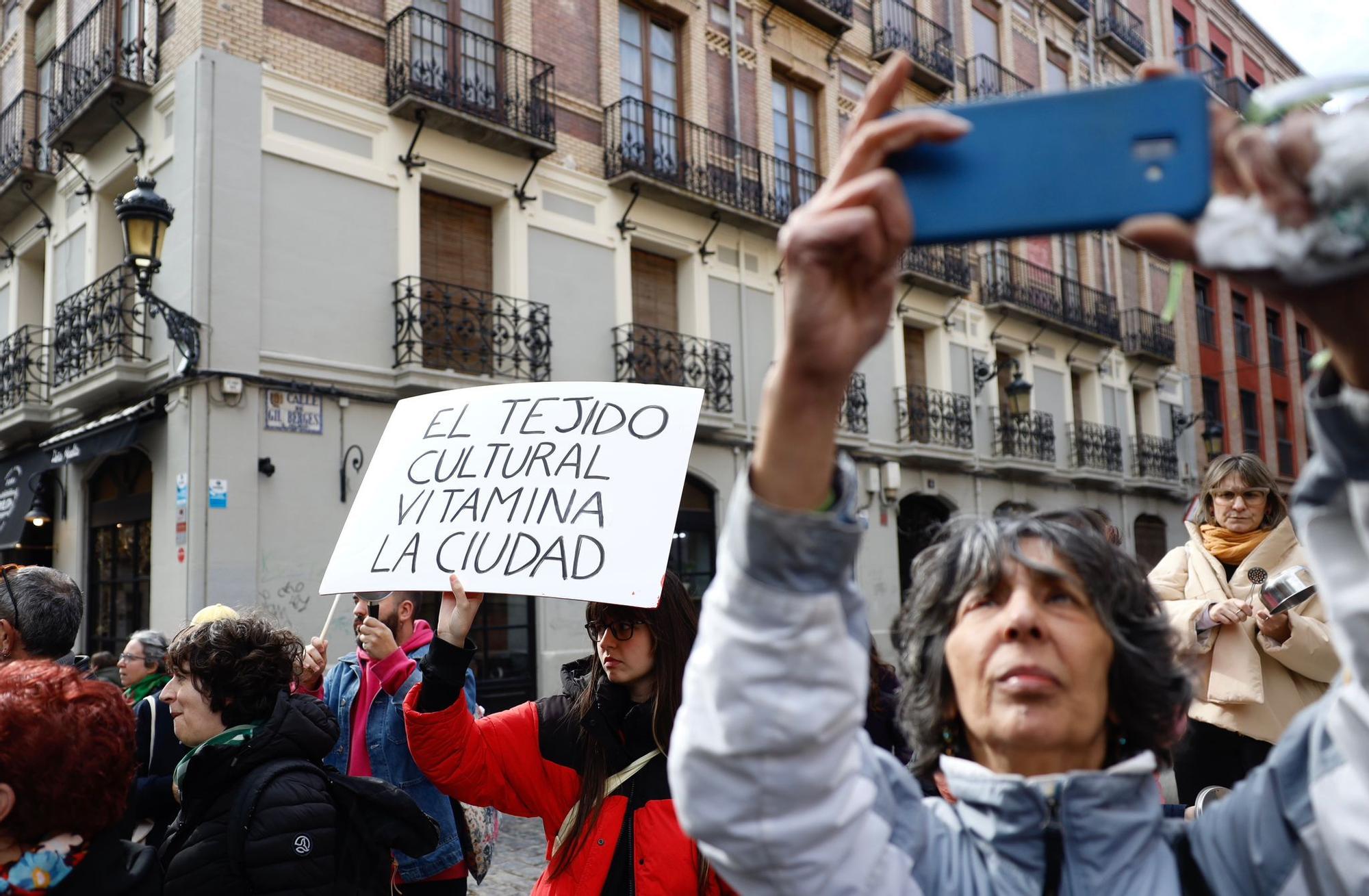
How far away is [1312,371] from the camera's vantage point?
1033mm

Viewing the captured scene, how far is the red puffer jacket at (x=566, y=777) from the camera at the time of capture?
8.27 ft

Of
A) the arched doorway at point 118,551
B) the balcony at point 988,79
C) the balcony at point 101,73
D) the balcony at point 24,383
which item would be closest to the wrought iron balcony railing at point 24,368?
the balcony at point 24,383

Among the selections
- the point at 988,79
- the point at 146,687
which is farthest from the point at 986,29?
the point at 146,687

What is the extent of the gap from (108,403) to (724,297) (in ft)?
25.0

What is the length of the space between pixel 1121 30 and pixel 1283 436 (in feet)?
39.3

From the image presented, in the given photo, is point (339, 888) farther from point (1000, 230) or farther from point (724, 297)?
point (724, 297)

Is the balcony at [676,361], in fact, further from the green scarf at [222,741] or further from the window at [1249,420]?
the window at [1249,420]

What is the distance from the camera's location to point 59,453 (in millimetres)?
10797

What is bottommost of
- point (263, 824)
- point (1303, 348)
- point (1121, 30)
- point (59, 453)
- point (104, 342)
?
point (263, 824)

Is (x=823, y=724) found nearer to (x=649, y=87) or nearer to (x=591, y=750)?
(x=591, y=750)

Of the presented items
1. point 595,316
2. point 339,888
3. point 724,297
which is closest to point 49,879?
point 339,888

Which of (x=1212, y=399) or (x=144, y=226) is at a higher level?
(x=1212, y=399)

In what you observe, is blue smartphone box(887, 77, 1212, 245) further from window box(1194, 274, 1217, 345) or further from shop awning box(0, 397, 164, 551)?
window box(1194, 274, 1217, 345)

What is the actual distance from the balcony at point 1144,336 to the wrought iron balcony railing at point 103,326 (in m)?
19.3
